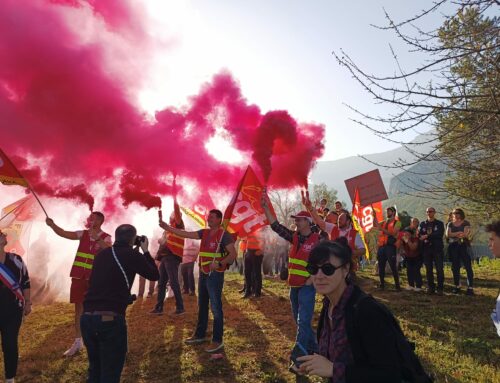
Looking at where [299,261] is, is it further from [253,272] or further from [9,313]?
[253,272]

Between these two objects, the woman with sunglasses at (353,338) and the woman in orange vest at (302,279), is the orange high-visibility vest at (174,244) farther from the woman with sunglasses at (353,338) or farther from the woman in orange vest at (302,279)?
the woman with sunglasses at (353,338)

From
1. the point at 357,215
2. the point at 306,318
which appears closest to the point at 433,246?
the point at 357,215

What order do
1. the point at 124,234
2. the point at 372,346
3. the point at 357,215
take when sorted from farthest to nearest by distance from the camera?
the point at 357,215 < the point at 124,234 < the point at 372,346

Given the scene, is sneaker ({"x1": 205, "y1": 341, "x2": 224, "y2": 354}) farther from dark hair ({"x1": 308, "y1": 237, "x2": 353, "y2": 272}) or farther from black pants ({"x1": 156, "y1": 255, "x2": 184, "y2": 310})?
dark hair ({"x1": 308, "y1": 237, "x2": 353, "y2": 272})

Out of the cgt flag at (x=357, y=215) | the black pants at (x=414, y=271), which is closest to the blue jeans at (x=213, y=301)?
the black pants at (x=414, y=271)

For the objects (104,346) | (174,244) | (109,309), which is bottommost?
(104,346)

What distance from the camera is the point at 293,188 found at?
45.0 feet

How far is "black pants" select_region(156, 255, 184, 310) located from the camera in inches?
386

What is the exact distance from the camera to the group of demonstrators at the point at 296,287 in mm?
2377

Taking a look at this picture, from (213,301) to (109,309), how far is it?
Answer: 2.84 metres

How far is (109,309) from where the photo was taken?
14.1 ft

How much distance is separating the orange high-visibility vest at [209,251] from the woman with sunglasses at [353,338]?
4.47m

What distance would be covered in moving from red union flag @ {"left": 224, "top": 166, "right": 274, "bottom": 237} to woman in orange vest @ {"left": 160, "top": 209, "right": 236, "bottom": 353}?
948 mm

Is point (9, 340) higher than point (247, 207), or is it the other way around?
point (247, 207)
